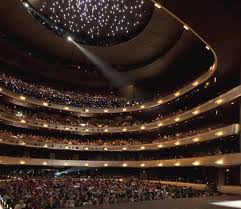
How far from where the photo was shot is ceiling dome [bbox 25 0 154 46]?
37.4m

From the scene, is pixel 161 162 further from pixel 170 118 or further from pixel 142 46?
pixel 142 46

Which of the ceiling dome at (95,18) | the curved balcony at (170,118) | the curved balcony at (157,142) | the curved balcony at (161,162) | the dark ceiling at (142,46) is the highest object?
the ceiling dome at (95,18)

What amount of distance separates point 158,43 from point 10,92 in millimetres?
19566

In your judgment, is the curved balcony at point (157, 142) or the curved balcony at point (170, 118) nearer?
the curved balcony at point (170, 118)

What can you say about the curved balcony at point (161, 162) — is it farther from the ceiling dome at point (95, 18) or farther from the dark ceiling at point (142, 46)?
the ceiling dome at point (95, 18)

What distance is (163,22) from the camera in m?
35.8

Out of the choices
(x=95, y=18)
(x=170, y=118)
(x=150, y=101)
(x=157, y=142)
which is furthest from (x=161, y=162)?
(x=95, y=18)

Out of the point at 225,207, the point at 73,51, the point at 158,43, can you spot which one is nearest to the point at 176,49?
the point at 158,43

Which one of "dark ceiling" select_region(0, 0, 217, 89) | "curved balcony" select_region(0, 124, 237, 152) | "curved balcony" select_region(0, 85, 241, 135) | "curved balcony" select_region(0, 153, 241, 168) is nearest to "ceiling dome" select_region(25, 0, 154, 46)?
"dark ceiling" select_region(0, 0, 217, 89)

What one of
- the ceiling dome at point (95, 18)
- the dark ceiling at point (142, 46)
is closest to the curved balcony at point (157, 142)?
the dark ceiling at point (142, 46)

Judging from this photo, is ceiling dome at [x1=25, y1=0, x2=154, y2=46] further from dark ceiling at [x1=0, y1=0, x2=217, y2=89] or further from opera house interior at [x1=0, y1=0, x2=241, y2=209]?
dark ceiling at [x1=0, y1=0, x2=217, y2=89]

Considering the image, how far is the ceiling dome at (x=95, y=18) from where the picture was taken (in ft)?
123

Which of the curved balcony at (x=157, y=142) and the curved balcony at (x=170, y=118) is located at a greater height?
the curved balcony at (x=170, y=118)

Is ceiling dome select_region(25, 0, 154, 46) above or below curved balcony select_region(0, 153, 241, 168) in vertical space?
above
